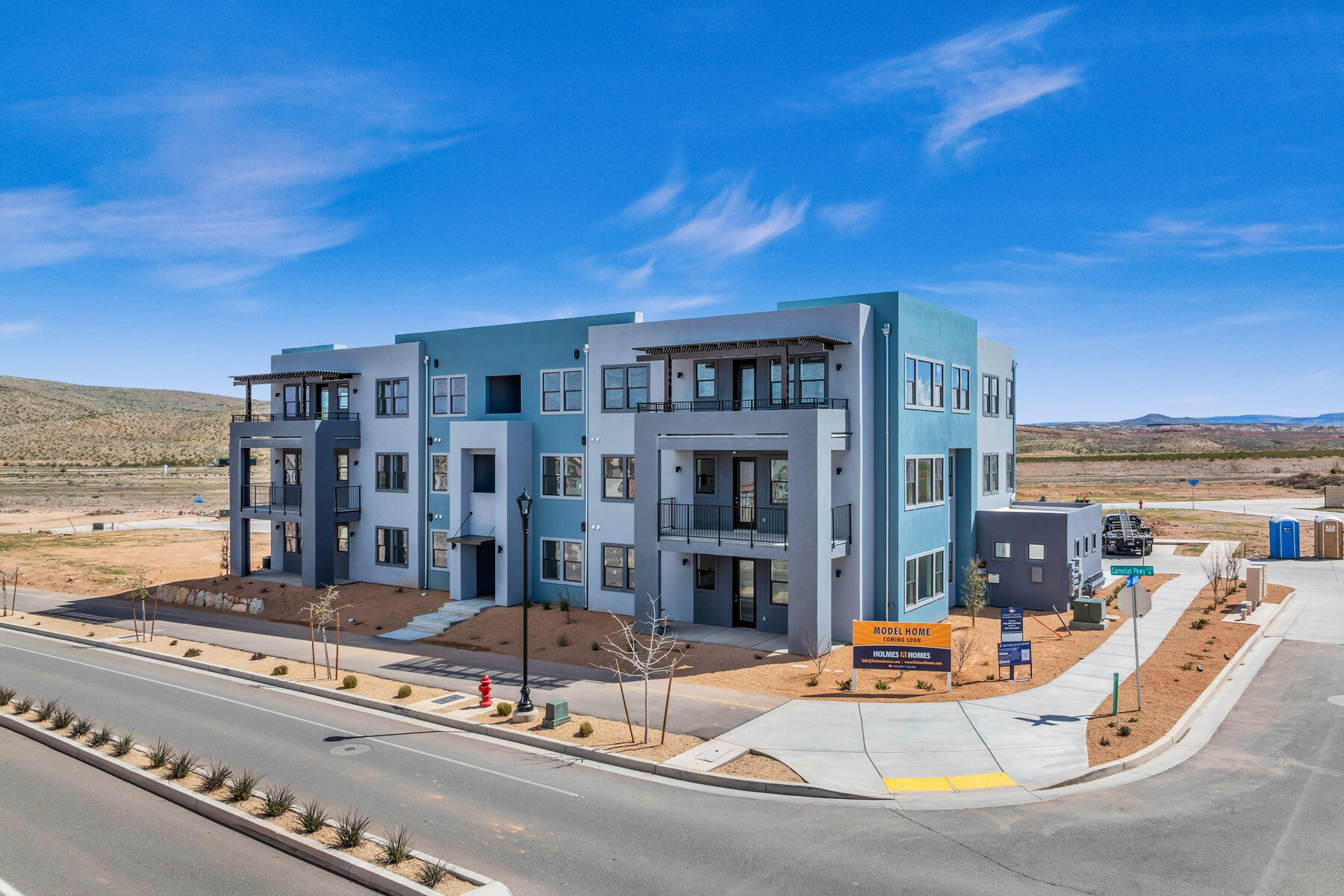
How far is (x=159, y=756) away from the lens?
48.6ft

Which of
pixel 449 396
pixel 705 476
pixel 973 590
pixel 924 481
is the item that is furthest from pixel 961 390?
pixel 449 396

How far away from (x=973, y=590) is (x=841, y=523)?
5989 mm

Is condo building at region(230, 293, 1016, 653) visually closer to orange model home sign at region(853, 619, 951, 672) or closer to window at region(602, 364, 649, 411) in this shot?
window at region(602, 364, 649, 411)

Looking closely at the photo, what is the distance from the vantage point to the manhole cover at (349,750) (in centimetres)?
1605

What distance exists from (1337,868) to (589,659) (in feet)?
57.0

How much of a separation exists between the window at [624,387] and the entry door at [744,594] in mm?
6606

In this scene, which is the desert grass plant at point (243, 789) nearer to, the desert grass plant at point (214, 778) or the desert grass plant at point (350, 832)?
the desert grass plant at point (214, 778)

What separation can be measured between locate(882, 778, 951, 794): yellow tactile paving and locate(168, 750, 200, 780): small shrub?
12.2 meters

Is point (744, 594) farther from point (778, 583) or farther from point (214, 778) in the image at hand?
point (214, 778)

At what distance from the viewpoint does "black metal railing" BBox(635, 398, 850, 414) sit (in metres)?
25.2

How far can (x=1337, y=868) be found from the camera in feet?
35.9

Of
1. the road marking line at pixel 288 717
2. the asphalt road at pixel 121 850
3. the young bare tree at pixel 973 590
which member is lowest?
the road marking line at pixel 288 717

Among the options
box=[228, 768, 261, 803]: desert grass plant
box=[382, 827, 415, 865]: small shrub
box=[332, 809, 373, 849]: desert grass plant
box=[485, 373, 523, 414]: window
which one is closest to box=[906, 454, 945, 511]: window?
box=[485, 373, 523, 414]: window

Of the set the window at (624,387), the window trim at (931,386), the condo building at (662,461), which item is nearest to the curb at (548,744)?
the condo building at (662,461)
